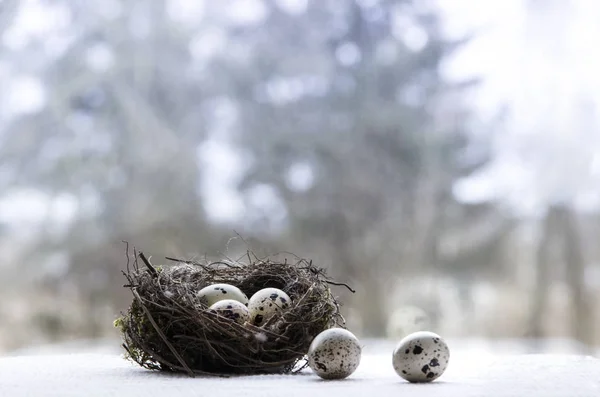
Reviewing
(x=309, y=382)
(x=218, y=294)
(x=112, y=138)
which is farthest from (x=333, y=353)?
(x=112, y=138)

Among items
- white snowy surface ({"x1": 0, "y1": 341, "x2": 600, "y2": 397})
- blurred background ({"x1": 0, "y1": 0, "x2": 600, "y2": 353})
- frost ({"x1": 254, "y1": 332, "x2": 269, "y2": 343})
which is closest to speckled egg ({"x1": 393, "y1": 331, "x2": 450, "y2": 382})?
white snowy surface ({"x1": 0, "y1": 341, "x2": 600, "y2": 397})

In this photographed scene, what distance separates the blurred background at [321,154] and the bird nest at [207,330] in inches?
47.2

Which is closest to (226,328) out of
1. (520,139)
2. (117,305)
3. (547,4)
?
(117,305)

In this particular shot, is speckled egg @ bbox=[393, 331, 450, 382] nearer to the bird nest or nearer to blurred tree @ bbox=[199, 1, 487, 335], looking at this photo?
the bird nest

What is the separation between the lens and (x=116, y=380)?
724mm

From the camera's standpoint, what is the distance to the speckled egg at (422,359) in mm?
726

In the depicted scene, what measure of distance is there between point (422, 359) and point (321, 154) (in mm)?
1416

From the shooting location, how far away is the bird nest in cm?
74

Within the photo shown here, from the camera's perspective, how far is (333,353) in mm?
735

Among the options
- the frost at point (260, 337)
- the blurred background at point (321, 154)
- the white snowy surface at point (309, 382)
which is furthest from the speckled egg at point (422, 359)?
the blurred background at point (321, 154)

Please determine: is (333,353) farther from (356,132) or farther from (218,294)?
(356,132)

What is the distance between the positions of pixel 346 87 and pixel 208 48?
0.42 m

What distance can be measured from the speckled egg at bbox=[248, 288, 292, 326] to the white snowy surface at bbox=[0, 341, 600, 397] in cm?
7

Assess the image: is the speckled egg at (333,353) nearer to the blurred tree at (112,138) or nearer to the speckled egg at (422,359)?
the speckled egg at (422,359)
